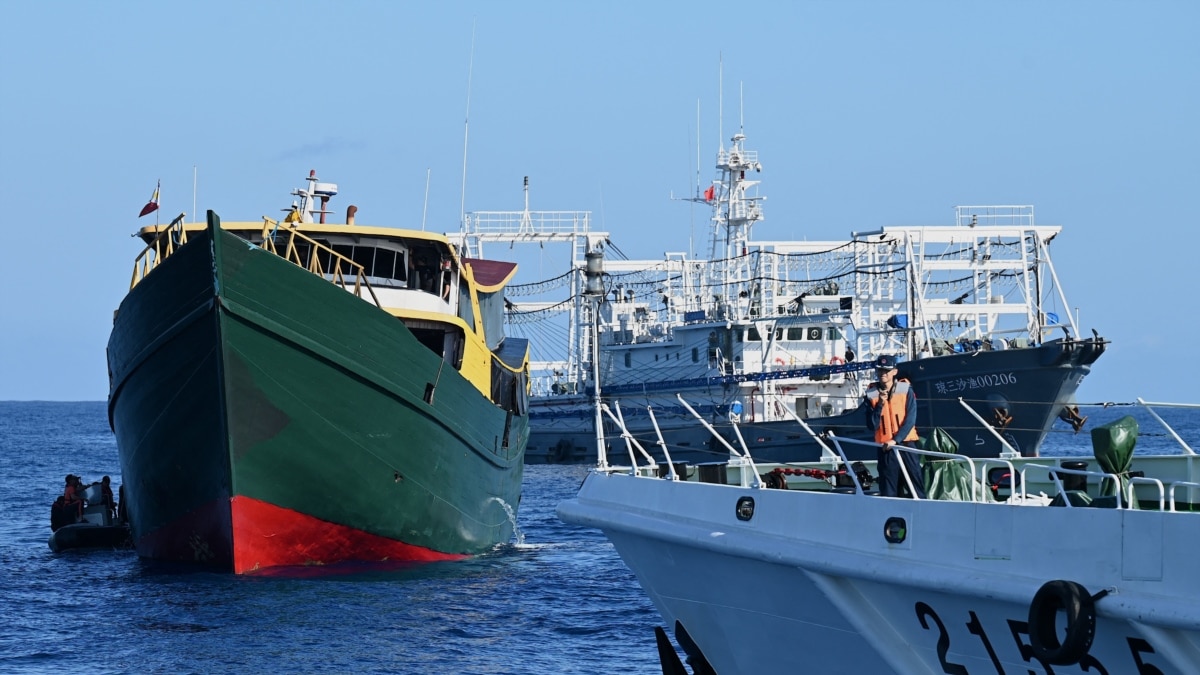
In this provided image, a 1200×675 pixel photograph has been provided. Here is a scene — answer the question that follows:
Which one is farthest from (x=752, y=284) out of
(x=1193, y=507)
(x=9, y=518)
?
(x=1193, y=507)

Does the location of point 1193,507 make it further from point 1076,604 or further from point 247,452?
point 247,452

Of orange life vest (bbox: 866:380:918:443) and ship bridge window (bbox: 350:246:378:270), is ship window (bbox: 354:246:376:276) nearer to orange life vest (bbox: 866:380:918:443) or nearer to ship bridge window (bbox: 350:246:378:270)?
ship bridge window (bbox: 350:246:378:270)

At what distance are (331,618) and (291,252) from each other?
235 inches

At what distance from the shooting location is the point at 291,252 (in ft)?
65.6

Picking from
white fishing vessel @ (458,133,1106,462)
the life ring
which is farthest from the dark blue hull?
the life ring

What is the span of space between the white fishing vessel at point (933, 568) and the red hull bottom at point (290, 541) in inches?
284

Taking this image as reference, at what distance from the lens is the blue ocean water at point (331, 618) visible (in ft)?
46.6

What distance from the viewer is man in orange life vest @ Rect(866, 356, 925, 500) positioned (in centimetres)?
989

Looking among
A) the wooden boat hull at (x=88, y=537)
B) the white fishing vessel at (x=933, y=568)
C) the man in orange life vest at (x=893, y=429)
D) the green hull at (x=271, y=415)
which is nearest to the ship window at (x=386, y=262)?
the green hull at (x=271, y=415)

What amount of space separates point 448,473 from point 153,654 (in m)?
6.58

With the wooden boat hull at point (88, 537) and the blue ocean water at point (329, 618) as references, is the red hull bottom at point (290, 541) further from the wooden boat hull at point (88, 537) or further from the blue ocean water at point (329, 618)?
the wooden boat hull at point (88, 537)

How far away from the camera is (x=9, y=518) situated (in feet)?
99.0

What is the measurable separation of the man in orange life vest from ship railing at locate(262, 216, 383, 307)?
920cm

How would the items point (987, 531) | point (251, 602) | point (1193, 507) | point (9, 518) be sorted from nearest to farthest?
point (987, 531) → point (1193, 507) → point (251, 602) → point (9, 518)
